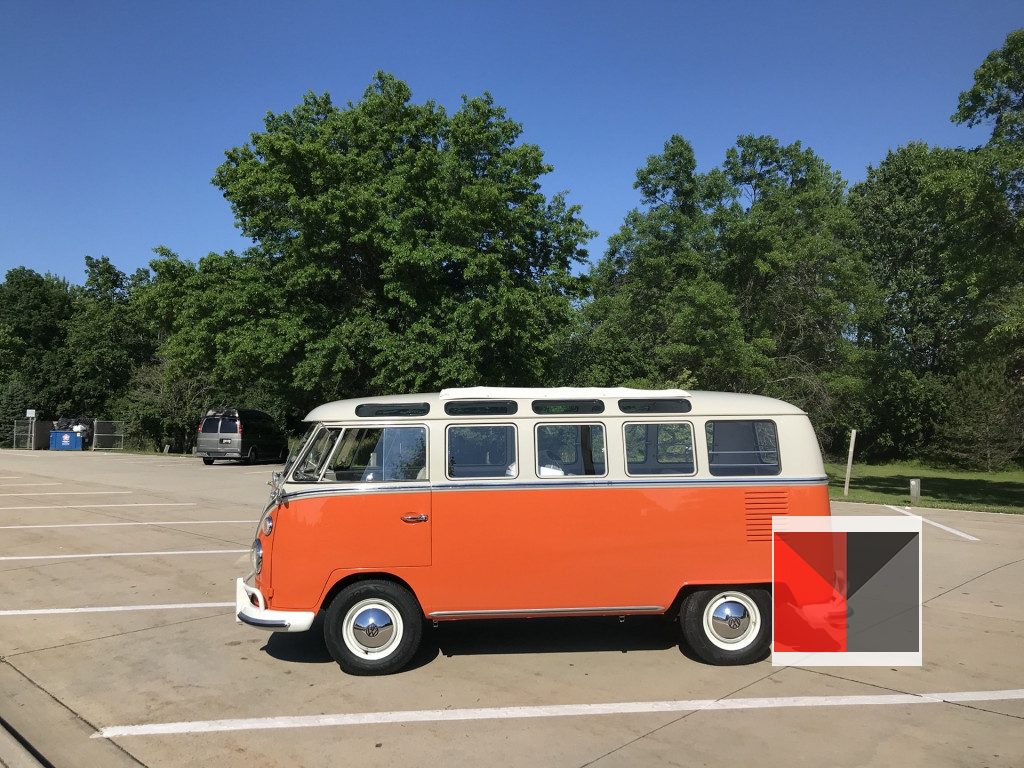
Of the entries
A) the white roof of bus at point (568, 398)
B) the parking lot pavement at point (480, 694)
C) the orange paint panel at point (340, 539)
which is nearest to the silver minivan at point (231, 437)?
the parking lot pavement at point (480, 694)

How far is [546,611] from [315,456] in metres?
2.20

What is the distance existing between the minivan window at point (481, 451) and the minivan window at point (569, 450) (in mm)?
249

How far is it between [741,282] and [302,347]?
17489 millimetres

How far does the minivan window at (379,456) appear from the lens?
5906 mm

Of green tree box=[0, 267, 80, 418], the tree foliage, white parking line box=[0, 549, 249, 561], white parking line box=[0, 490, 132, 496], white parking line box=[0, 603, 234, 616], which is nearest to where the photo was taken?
white parking line box=[0, 603, 234, 616]

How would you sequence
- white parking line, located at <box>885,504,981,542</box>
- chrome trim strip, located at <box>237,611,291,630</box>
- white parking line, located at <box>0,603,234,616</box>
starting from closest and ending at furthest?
chrome trim strip, located at <box>237,611,291,630</box>
white parking line, located at <box>0,603,234,616</box>
white parking line, located at <box>885,504,981,542</box>

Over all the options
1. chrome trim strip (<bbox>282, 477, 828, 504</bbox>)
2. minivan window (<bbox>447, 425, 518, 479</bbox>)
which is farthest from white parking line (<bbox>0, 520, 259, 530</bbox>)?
minivan window (<bbox>447, 425, 518, 479</bbox>)

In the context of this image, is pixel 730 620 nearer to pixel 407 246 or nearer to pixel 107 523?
pixel 107 523

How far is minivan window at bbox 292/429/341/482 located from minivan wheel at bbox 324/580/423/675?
935mm

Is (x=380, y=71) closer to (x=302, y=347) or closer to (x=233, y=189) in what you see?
(x=233, y=189)

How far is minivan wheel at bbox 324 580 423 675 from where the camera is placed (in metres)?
5.80

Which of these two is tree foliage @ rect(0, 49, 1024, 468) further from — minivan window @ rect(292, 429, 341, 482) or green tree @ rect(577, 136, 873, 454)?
minivan window @ rect(292, 429, 341, 482)

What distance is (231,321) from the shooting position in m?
26.7

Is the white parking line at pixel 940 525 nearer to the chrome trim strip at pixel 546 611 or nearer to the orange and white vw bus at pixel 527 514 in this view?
the orange and white vw bus at pixel 527 514
